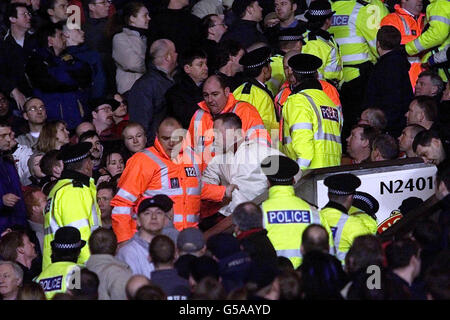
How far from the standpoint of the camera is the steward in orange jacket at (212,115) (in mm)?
11820

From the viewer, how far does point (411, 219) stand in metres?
10.3

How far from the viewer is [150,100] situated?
1329cm

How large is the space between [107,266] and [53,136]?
3.34m

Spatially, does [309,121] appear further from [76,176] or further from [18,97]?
[18,97]

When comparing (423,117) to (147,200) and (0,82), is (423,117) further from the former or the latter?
(0,82)

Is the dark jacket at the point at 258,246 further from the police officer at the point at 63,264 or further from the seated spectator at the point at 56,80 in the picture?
the seated spectator at the point at 56,80

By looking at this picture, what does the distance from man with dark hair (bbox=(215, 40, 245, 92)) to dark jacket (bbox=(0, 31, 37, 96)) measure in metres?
2.43

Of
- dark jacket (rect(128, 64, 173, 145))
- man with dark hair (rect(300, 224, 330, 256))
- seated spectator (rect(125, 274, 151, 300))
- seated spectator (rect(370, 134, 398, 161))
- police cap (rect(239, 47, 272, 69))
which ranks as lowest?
seated spectator (rect(125, 274, 151, 300))

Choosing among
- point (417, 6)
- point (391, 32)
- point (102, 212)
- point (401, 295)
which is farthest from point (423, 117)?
point (401, 295)

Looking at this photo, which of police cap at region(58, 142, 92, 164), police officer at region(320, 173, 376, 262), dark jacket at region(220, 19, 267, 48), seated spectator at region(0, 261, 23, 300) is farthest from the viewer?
dark jacket at region(220, 19, 267, 48)

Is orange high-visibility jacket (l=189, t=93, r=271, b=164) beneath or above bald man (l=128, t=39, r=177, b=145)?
beneath

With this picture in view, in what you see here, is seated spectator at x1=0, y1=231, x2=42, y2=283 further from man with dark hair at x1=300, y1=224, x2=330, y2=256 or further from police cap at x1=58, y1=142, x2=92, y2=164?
man with dark hair at x1=300, y1=224, x2=330, y2=256

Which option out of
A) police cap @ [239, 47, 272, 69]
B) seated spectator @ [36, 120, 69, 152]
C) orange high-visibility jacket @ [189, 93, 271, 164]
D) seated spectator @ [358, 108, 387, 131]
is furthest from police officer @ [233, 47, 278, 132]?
seated spectator @ [36, 120, 69, 152]

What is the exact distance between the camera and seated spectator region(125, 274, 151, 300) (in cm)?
850
